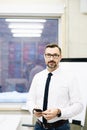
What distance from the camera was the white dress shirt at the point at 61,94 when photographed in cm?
249

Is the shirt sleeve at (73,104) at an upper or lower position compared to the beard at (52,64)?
lower

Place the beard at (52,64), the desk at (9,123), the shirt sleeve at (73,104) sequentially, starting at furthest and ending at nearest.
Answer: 1. the desk at (9,123)
2. the beard at (52,64)
3. the shirt sleeve at (73,104)

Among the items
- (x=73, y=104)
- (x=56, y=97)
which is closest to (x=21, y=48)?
(x=56, y=97)

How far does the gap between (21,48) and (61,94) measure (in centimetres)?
162

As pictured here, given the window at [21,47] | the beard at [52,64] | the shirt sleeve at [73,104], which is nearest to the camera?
the shirt sleeve at [73,104]

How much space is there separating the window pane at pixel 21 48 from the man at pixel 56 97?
128 cm

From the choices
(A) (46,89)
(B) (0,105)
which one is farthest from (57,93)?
(B) (0,105)

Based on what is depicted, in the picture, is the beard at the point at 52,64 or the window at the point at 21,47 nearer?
the beard at the point at 52,64

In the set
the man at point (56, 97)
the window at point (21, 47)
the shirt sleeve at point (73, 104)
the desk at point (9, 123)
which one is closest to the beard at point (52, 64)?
the man at point (56, 97)

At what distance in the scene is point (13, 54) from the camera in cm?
396

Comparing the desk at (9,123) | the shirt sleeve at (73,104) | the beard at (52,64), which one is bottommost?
the desk at (9,123)

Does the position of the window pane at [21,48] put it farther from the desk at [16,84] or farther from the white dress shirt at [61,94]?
the white dress shirt at [61,94]

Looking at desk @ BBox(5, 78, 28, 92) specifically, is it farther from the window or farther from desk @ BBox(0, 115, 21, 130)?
desk @ BBox(0, 115, 21, 130)

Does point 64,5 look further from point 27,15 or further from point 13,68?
point 13,68
